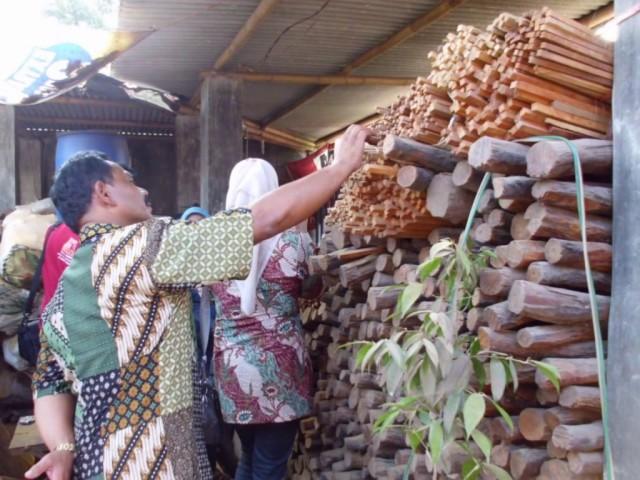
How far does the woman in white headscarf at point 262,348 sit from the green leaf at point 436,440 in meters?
1.57

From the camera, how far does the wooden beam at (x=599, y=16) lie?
5.30 meters

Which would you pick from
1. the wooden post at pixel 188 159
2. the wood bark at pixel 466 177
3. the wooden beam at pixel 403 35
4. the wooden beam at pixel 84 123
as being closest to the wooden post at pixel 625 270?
the wood bark at pixel 466 177

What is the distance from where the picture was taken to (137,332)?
7.09 ft

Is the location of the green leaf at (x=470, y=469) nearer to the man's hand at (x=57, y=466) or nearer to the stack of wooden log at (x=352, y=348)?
the stack of wooden log at (x=352, y=348)

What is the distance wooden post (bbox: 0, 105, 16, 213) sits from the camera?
24.4 ft

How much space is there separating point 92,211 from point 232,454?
102 inches

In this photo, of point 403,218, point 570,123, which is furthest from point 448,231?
point 570,123

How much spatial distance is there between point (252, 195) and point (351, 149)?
95 centimetres

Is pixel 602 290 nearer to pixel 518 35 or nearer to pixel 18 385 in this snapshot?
pixel 518 35

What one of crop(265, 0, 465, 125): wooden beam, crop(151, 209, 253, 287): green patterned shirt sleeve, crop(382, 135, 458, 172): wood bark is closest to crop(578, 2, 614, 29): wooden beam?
crop(265, 0, 465, 125): wooden beam

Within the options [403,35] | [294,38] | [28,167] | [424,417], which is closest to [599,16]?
[403,35]

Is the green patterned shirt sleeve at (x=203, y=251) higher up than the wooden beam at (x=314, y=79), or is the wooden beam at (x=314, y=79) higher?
the wooden beam at (x=314, y=79)

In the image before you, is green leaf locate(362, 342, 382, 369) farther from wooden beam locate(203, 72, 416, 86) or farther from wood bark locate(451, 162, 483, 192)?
wooden beam locate(203, 72, 416, 86)

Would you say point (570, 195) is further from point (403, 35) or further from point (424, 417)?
point (403, 35)
